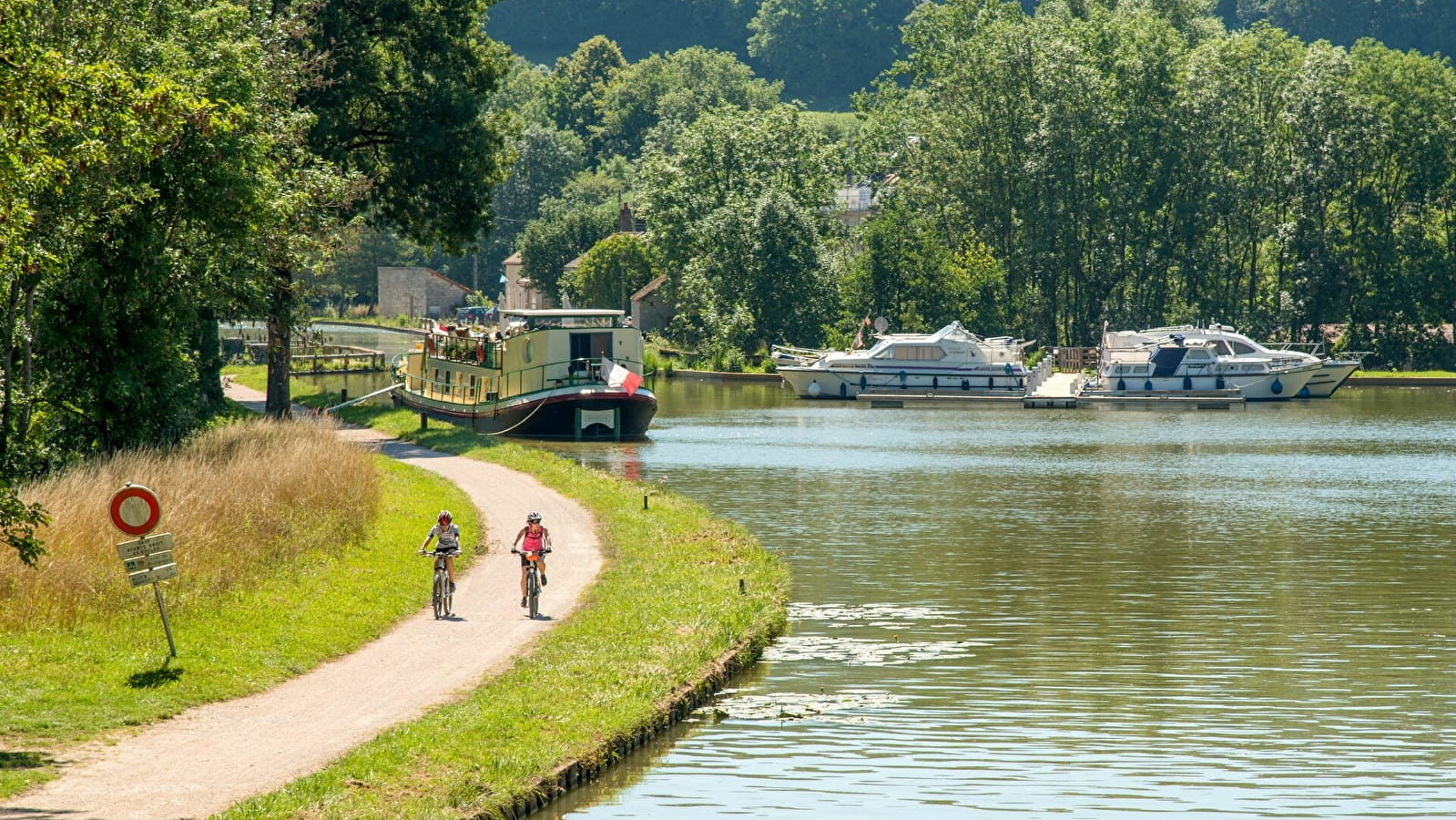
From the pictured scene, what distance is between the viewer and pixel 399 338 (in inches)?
5871

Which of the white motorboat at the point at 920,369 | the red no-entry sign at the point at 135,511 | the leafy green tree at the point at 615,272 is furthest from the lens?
the leafy green tree at the point at 615,272

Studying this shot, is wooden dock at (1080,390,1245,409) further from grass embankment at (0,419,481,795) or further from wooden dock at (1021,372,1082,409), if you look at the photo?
grass embankment at (0,419,481,795)

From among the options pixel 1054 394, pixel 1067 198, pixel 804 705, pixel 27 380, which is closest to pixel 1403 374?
pixel 1067 198

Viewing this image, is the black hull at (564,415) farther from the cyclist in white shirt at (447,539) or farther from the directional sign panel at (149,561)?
the directional sign panel at (149,561)

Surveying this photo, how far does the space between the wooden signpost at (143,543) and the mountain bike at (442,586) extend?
466 centimetres

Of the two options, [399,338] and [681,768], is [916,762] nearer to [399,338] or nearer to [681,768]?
[681,768]

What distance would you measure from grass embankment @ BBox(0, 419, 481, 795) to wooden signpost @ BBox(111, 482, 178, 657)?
95 centimetres

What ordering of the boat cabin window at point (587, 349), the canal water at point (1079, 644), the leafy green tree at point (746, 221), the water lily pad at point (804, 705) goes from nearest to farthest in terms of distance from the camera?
the canal water at point (1079, 644), the water lily pad at point (804, 705), the boat cabin window at point (587, 349), the leafy green tree at point (746, 221)

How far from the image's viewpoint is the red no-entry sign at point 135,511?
20438mm

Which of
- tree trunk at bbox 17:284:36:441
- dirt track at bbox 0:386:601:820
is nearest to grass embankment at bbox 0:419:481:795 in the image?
dirt track at bbox 0:386:601:820

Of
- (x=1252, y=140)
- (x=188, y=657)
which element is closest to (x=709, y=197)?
(x=1252, y=140)

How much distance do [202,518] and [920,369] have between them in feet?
215

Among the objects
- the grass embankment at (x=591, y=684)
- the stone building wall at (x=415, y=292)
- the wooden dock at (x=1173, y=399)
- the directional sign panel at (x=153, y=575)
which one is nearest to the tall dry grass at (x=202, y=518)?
the directional sign panel at (x=153, y=575)

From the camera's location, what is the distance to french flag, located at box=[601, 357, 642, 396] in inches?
2415
